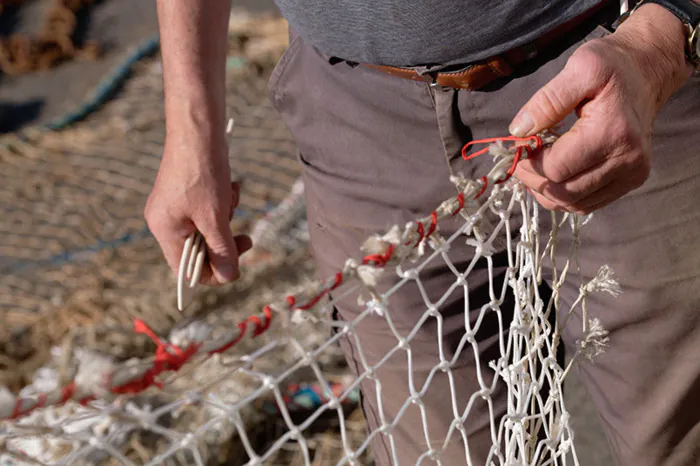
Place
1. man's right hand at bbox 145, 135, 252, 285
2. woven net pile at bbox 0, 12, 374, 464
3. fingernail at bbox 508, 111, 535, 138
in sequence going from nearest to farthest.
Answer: fingernail at bbox 508, 111, 535, 138
man's right hand at bbox 145, 135, 252, 285
woven net pile at bbox 0, 12, 374, 464

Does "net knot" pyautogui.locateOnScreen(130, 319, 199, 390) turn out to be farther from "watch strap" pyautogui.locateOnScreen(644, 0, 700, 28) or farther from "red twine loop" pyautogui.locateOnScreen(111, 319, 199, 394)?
"watch strap" pyautogui.locateOnScreen(644, 0, 700, 28)

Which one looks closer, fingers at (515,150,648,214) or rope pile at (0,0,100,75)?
fingers at (515,150,648,214)

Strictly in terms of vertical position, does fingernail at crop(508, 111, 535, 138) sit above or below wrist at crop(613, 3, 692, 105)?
below

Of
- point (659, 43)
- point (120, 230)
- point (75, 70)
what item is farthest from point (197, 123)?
point (75, 70)

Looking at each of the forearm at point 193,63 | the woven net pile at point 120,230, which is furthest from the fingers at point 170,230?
the woven net pile at point 120,230

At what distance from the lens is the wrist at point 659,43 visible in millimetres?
712

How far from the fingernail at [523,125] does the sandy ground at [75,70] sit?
2.91 metres

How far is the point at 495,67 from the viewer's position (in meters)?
0.82

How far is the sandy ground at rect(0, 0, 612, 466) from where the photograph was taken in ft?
10.8

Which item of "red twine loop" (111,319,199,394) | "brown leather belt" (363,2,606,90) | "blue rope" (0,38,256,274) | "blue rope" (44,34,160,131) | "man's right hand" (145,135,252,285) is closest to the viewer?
"red twine loop" (111,319,199,394)

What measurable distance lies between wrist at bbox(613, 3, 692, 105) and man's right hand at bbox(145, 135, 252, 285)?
503mm

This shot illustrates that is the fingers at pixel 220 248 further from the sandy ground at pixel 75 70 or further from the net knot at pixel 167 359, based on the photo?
the sandy ground at pixel 75 70

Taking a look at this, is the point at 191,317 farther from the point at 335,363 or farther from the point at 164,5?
the point at 164,5

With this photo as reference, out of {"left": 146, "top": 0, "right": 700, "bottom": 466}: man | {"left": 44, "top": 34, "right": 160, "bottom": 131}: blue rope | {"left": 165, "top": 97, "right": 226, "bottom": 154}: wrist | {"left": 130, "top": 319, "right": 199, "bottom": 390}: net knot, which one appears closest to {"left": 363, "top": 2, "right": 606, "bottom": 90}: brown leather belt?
{"left": 146, "top": 0, "right": 700, "bottom": 466}: man
